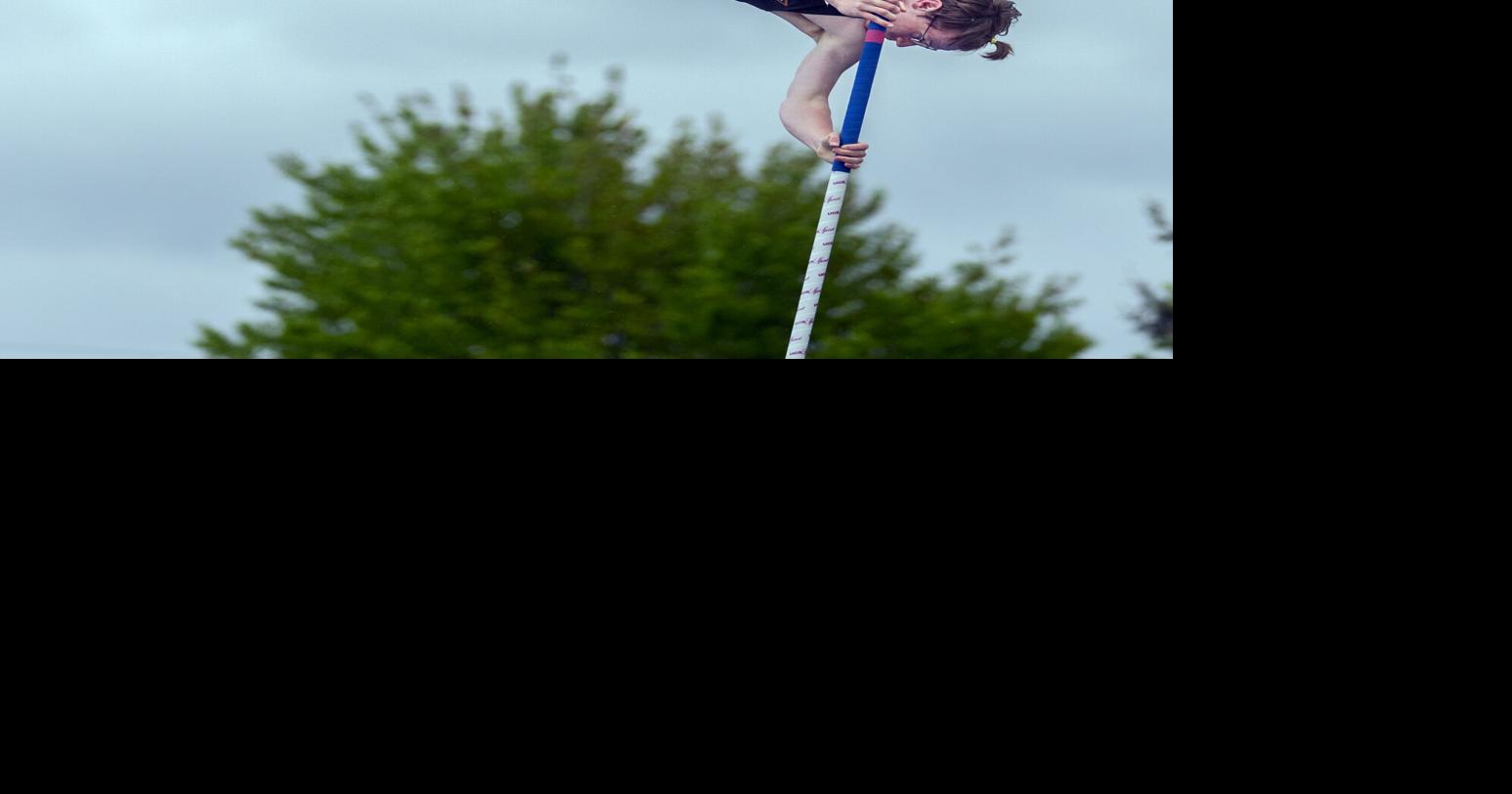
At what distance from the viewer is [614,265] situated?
7.31 m

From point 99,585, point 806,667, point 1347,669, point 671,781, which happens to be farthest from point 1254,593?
point 99,585

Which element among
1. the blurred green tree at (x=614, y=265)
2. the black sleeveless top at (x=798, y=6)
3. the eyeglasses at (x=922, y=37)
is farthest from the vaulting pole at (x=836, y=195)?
the blurred green tree at (x=614, y=265)

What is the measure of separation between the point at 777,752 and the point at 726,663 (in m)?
0.29

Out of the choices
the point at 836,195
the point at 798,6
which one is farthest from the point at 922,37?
the point at 836,195

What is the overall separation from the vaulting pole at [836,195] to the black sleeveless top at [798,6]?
0.67 ft

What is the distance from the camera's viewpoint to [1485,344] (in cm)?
363

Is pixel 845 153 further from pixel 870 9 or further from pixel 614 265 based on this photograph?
pixel 614 265

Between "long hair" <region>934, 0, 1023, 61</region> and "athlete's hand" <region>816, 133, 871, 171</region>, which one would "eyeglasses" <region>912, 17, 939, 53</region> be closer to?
"long hair" <region>934, 0, 1023, 61</region>

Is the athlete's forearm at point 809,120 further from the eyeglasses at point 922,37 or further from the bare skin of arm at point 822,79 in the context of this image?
the eyeglasses at point 922,37

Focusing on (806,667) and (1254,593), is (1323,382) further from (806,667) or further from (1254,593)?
(806,667)

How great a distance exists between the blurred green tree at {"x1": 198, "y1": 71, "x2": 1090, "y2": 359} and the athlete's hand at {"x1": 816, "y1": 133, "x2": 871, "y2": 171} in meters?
1.78

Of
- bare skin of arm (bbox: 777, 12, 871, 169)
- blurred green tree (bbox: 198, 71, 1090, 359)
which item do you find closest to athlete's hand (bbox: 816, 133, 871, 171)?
Answer: bare skin of arm (bbox: 777, 12, 871, 169)

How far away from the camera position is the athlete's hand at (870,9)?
193 inches

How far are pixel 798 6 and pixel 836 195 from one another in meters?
0.73
